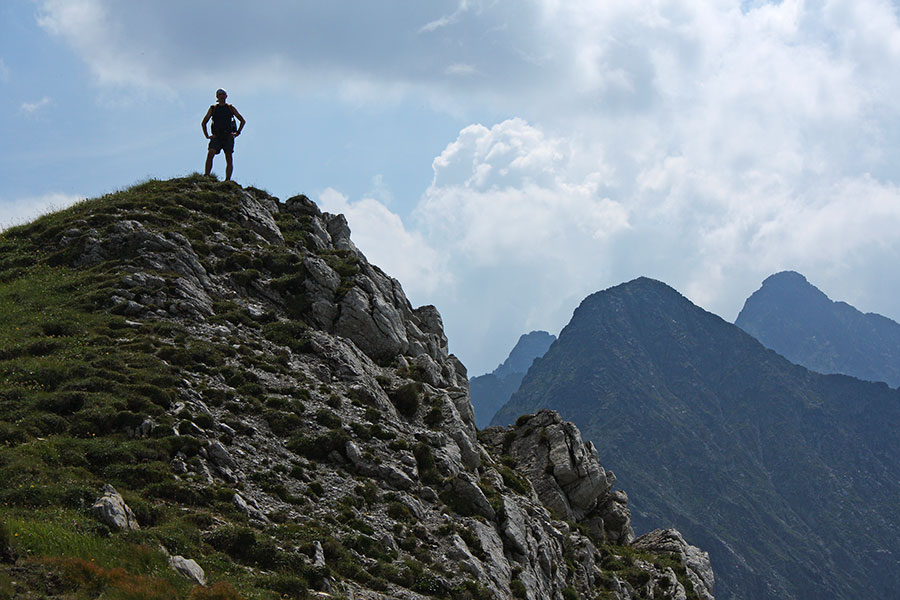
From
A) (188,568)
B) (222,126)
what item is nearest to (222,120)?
(222,126)

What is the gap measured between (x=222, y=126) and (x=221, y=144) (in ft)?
6.32

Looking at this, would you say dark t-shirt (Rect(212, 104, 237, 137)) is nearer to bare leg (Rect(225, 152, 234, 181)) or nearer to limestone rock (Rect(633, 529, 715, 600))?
bare leg (Rect(225, 152, 234, 181))

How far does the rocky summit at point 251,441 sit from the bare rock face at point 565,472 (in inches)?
7.1

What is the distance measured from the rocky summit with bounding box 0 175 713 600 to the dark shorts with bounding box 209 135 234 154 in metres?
2.91

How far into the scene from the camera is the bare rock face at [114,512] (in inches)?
818

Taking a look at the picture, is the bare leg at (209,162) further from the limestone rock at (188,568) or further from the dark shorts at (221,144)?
the limestone rock at (188,568)

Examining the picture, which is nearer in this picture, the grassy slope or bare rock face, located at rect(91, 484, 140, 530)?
the grassy slope

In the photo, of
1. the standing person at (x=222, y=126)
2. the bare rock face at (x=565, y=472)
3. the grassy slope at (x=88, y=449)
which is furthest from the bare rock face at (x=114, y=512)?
the standing person at (x=222, y=126)

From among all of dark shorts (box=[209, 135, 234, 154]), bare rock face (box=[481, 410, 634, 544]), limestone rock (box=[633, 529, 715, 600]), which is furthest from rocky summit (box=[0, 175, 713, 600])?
dark shorts (box=[209, 135, 234, 154])

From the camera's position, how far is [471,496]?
35.5 meters

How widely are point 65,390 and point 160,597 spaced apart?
15.1 meters

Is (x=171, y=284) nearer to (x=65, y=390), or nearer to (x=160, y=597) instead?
(x=65, y=390)

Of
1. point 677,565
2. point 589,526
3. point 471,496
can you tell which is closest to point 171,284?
point 471,496

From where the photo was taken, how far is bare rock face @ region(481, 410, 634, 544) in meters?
52.7
